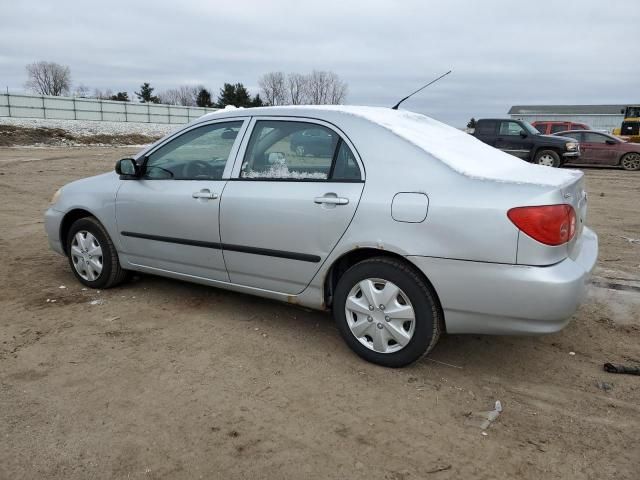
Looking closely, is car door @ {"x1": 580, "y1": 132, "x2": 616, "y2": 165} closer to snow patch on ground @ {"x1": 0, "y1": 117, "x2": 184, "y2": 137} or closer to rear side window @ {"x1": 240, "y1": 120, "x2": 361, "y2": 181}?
rear side window @ {"x1": 240, "y1": 120, "x2": 361, "y2": 181}

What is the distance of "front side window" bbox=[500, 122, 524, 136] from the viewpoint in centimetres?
1660

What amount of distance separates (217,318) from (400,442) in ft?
6.48

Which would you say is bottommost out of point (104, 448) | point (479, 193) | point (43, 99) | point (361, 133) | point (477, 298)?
point (104, 448)

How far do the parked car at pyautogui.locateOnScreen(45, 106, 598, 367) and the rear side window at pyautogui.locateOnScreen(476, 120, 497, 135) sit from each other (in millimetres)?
13777

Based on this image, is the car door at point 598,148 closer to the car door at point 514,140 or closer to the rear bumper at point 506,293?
the car door at point 514,140

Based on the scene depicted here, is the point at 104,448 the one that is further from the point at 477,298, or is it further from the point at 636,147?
the point at 636,147

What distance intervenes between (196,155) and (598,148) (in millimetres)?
16832

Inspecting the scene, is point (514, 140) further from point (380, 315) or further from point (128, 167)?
point (380, 315)

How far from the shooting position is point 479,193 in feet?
9.45

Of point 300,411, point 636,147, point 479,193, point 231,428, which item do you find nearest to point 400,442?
point 300,411

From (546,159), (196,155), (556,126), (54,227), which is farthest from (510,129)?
(54,227)

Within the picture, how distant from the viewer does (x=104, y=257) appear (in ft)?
15.1

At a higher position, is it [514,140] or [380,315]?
[514,140]

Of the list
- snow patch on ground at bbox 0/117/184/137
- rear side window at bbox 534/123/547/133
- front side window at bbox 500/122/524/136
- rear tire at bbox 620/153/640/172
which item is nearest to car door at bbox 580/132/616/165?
rear tire at bbox 620/153/640/172
